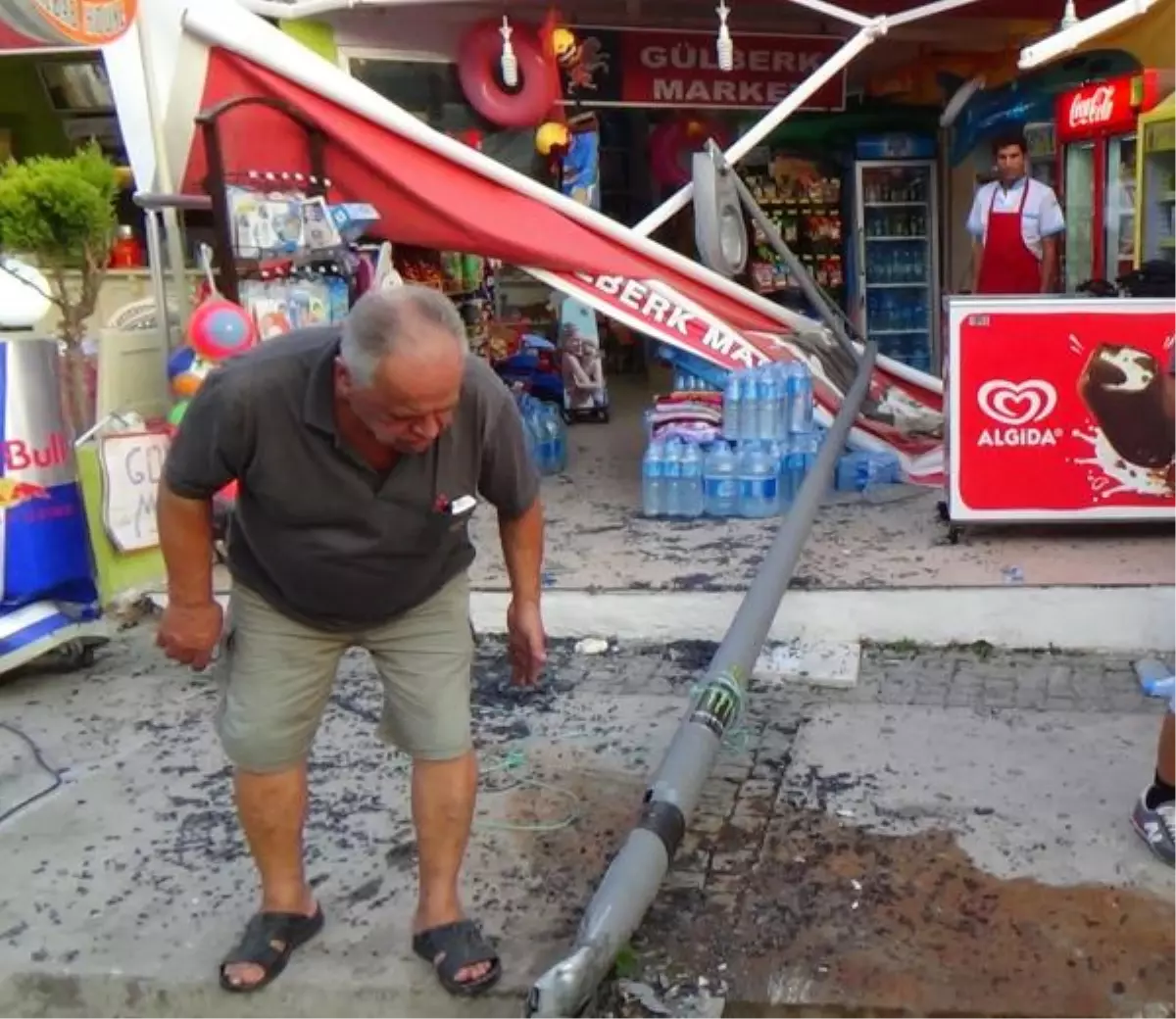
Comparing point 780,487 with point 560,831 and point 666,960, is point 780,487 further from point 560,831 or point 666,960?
point 666,960

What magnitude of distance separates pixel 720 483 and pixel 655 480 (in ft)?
1.01

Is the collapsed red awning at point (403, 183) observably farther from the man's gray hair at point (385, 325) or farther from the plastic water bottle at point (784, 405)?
the man's gray hair at point (385, 325)

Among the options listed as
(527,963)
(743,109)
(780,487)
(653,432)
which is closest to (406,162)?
(653,432)

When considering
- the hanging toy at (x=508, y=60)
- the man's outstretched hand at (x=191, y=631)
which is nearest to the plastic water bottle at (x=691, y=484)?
the hanging toy at (x=508, y=60)

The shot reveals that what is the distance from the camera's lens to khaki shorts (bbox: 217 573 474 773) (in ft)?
9.84

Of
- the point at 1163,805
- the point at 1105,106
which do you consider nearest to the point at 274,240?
the point at 1163,805

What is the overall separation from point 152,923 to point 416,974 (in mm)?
720

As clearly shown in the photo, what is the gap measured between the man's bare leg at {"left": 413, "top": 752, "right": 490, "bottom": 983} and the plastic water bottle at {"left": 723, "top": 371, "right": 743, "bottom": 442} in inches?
151

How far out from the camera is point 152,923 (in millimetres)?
3377

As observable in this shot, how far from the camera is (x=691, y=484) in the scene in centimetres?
663

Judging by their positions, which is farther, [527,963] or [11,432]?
[11,432]

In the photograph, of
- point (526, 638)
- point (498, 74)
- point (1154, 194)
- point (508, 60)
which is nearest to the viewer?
point (526, 638)

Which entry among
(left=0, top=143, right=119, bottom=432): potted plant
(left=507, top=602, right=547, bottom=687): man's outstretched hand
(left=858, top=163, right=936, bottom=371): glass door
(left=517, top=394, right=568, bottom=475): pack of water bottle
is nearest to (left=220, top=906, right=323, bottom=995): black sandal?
(left=507, top=602, right=547, bottom=687): man's outstretched hand

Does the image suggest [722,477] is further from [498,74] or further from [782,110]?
[498,74]
